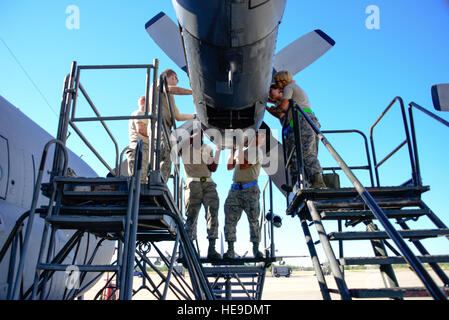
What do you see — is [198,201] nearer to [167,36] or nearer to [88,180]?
[88,180]

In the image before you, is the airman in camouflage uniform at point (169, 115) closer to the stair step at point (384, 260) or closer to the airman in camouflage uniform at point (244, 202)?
the airman in camouflage uniform at point (244, 202)

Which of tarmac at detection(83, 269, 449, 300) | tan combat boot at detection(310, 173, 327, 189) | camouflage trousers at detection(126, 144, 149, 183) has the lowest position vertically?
tarmac at detection(83, 269, 449, 300)

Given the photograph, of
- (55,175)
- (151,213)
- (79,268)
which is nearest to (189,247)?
(151,213)

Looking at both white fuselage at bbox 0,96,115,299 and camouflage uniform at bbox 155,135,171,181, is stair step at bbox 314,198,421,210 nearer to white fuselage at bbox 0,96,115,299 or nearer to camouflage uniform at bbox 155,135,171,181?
camouflage uniform at bbox 155,135,171,181

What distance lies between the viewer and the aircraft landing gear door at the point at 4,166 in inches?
155

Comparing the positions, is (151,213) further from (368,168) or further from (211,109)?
(368,168)

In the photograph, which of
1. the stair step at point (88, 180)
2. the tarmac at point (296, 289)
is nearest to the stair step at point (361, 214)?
the stair step at point (88, 180)

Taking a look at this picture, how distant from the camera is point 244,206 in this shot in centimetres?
533

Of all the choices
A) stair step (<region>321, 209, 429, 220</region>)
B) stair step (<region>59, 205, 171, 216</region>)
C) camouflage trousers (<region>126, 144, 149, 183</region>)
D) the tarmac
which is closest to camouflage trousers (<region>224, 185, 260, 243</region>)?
camouflage trousers (<region>126, 144, 149, 183</region>)

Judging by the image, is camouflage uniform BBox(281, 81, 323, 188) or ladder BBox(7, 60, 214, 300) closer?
ladder BBox(7, 60, 214, 300)

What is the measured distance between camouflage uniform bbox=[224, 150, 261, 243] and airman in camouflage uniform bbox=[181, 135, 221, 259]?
217 millimetres

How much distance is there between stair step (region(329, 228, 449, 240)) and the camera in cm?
304

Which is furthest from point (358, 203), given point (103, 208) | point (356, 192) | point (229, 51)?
point (103, 208)

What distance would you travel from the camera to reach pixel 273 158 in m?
6.20
